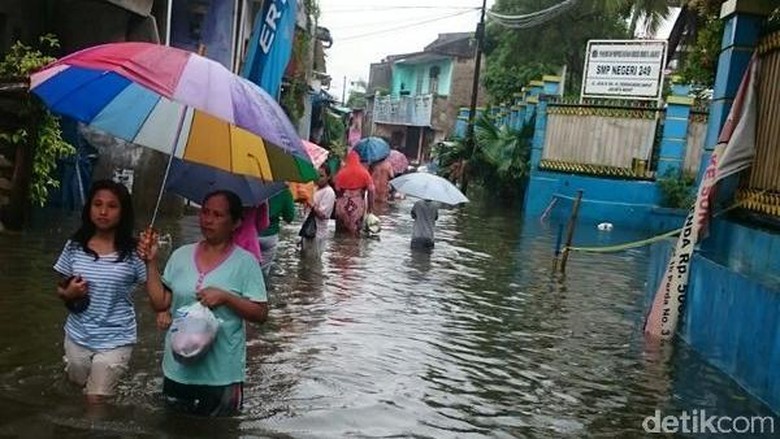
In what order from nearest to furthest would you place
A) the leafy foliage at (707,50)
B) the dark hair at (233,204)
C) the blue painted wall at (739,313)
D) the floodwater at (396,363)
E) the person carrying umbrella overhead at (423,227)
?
1. the dark hair at (233,204)
2. the floodwater at (396,363)
3. the blue painted wall at (739,313)
4. the leafy foliage at (707,50)
5. the person carrying umbrella overhead at (423,227)

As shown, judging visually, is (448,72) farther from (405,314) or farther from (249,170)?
(249,170)

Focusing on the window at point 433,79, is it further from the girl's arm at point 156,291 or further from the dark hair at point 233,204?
the girl's arm at point 156,291

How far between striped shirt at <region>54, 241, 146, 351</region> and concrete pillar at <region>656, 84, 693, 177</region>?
1909 cm

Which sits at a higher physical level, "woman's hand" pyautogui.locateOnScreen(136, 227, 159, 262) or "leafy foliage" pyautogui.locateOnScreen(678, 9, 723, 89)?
"leafy foliage" pyautogui.locateOnScreen(678, 9, 723, 89)

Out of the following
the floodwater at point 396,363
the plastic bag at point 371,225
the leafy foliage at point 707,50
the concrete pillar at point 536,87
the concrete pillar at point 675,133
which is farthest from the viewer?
the concrete pillar at point 536,87

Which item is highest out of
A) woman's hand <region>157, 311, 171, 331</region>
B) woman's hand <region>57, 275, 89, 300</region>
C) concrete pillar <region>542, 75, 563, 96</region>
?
concrete pillar <region>542, 75, 563, 96</region>

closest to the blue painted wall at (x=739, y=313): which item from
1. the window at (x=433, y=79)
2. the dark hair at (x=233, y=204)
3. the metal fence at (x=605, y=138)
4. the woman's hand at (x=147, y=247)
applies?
the dark hair at (x=233, y=204)

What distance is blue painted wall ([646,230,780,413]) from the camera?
243 inches

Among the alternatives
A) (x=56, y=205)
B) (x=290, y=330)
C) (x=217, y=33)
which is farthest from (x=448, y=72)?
(x=290, y=330)

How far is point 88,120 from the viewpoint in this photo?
16.3 feet

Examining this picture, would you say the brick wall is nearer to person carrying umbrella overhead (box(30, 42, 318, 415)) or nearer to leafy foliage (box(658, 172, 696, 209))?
leafy foliage (box(658, 172, 696, 209))

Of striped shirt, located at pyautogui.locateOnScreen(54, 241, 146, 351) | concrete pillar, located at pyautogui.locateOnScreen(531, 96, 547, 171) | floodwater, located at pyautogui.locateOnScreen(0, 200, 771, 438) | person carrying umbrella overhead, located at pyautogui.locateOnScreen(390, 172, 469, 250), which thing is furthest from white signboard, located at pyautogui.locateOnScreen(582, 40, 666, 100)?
striped shirt, located at pyautogui.locateOnScreen(54, 241, 146, 351)

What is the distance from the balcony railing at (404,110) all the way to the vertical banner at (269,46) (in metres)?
42.0

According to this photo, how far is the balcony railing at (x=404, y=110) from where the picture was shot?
50.9 metres
